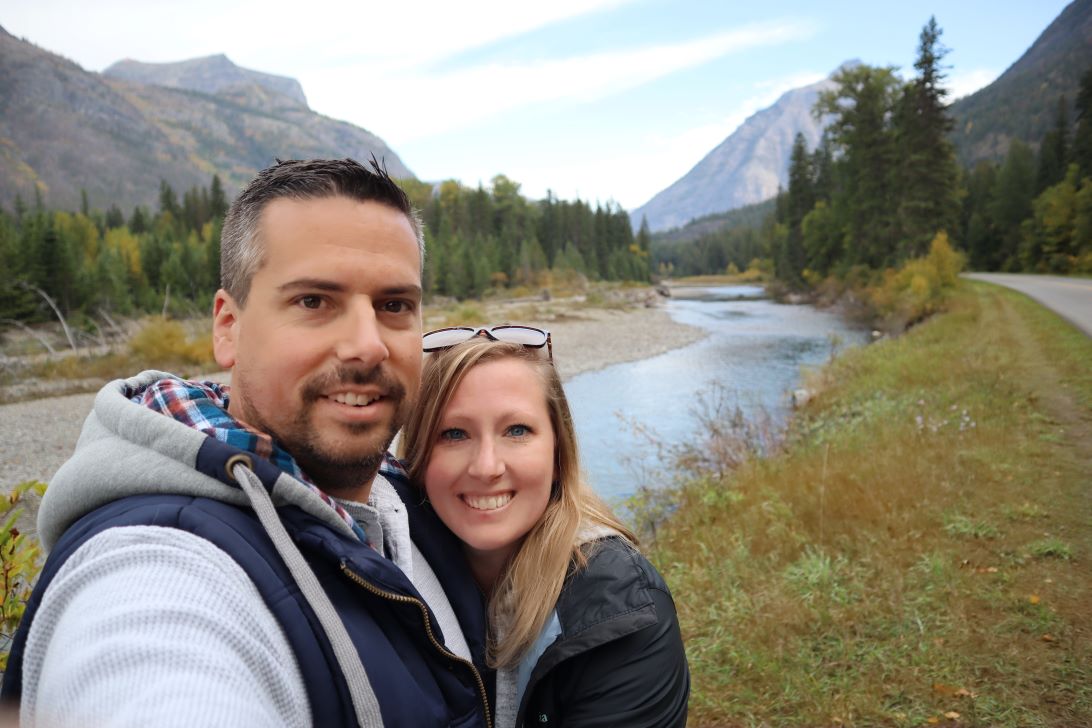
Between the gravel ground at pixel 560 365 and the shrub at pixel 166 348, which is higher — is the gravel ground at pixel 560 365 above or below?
below

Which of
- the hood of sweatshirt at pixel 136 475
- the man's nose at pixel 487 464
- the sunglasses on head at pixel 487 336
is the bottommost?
the man's nose at pixel 487 464

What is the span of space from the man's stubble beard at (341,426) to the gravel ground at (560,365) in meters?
11.6

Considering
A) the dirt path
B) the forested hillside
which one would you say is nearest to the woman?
the dirt path

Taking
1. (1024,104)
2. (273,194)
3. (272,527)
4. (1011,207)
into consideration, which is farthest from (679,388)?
(1024,104)

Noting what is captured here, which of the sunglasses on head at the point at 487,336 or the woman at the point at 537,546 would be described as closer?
the woman at the point at 537,546

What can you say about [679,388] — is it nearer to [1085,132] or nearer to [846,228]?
[846,228]

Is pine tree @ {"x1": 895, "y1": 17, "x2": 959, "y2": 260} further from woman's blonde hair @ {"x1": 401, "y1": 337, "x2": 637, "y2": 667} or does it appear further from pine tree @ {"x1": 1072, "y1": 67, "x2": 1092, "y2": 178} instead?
woman's blonde hair @ {"x1": 401, "y1": 337, "x2": 637, "y2": 667}

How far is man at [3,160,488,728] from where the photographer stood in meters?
0.86

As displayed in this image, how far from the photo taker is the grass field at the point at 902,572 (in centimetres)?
360

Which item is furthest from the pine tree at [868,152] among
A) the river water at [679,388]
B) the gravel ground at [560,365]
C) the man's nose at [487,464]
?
the man's nose at [487,464]

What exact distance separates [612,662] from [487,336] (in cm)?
110

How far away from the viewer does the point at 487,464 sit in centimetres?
190

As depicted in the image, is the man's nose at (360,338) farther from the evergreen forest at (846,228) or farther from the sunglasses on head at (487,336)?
the evergreen forest at (846,228)

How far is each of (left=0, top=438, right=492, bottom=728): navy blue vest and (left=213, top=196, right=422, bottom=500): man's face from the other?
0.27 meters
